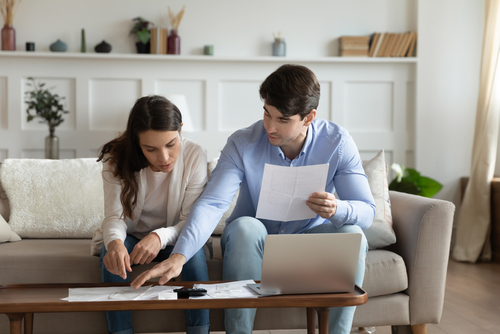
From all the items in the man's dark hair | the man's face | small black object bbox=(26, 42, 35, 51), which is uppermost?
small black object bbox=(26, 42, 35, 51)

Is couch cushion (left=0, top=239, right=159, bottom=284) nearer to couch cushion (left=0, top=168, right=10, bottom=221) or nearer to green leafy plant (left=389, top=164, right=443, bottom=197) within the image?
couch cushion (left=0, top=168, right=10, bottom=221)

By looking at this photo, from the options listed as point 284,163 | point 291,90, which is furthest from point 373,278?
point 291,90

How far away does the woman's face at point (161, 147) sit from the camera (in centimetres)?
147

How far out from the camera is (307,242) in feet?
3.36

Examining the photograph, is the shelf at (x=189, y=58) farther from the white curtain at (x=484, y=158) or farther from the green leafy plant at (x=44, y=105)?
the white curtain at (x=484, y=158)

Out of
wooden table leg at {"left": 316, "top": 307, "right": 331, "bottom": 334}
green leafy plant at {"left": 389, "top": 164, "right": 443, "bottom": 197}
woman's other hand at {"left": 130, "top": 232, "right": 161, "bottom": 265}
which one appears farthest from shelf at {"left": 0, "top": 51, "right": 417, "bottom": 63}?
wooden table leg at {"left": 316, "top": 307, "right": 331, "bottom": 334}

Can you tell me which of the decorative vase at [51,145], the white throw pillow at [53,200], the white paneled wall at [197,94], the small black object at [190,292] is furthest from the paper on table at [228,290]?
the decorative vase at [51,145]

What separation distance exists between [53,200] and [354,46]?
2.62 metres

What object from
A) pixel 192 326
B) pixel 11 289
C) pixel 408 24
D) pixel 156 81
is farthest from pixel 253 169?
pixel 408 24

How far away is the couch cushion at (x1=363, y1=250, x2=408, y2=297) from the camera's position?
165 centimetres

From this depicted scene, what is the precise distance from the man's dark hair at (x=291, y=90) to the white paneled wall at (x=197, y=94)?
2319mm

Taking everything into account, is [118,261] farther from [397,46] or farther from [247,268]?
[397,46]

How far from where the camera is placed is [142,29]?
11.8 ft

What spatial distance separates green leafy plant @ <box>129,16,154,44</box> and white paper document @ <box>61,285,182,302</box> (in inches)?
109
